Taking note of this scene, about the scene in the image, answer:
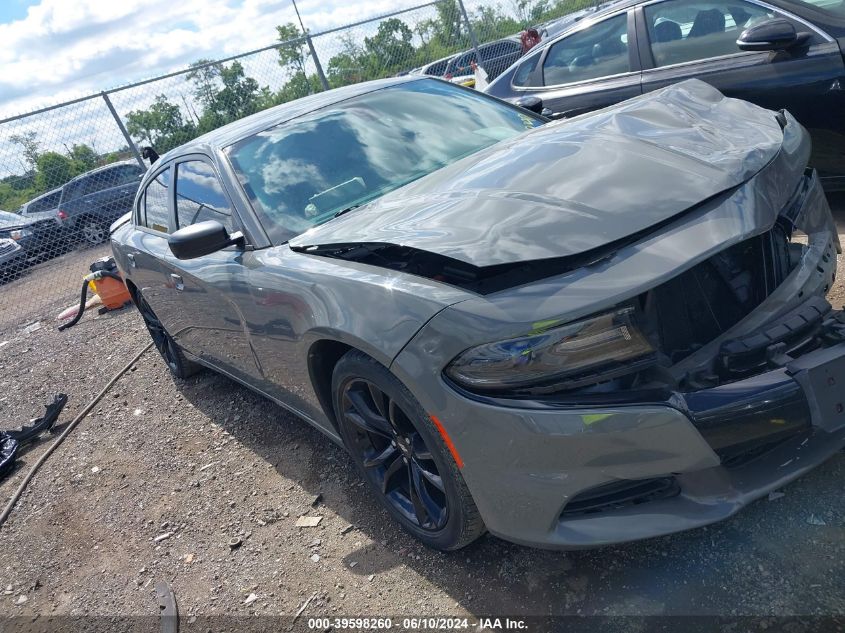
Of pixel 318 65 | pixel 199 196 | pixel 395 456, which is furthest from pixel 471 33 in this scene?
pixel 395 456

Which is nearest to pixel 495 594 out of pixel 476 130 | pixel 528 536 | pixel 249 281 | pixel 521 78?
pixel 528 536

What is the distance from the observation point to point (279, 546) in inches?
111

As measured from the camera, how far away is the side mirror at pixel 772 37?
3.76 metres

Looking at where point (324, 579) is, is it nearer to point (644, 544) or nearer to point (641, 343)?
point (644, 544)

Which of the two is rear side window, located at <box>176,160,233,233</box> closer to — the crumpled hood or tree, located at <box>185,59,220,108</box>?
the crumpled hood

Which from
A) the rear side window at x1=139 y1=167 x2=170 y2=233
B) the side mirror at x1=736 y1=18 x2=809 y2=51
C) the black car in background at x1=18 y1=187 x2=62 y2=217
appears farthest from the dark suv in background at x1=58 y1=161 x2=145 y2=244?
the side mirror at x1=736 y1=18 x2=809 y2=51

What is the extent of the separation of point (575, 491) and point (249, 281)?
1.61 meters

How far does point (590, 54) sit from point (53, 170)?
898 cm

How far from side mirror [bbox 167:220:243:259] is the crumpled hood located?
1.13 ft

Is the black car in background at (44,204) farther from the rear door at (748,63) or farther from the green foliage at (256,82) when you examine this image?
the rear door at (748,63)

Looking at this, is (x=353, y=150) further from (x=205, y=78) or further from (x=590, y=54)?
(x=205, y=78)

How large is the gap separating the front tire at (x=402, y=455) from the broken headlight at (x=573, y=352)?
13.8 inches

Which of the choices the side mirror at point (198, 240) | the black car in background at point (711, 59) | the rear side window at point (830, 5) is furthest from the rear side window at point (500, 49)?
the side mirror at point (198, 240)

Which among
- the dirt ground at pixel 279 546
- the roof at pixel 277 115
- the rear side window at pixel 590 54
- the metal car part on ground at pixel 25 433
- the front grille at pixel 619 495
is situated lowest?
the dirt ground at pixel 279 546
